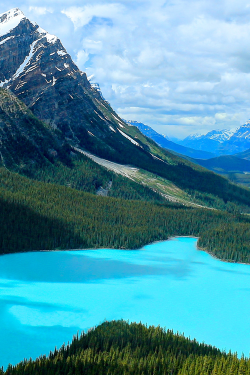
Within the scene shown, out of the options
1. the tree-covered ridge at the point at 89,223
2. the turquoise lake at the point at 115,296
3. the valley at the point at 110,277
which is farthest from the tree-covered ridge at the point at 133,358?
the tree-covered ridge at the point at 89,223

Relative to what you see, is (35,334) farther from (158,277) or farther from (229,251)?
(229,251)

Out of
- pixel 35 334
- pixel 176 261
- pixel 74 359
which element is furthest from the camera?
pixel 176 261

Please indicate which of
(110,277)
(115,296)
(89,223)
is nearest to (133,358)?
(115,296)

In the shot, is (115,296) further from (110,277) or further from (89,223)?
(89,223)

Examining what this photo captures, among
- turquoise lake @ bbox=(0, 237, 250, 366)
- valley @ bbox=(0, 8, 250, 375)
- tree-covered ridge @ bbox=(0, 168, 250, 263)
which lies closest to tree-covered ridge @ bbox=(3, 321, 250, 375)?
valley @ bbox=(0, 8, 250, 375)

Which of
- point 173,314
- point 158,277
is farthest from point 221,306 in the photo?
point 158,277

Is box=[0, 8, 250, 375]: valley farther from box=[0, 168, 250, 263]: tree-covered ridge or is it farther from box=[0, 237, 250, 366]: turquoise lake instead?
box=[0, 168, 250, 263]: tree-covered ridge

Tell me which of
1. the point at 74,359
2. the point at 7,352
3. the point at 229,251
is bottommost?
the point at 7,352
